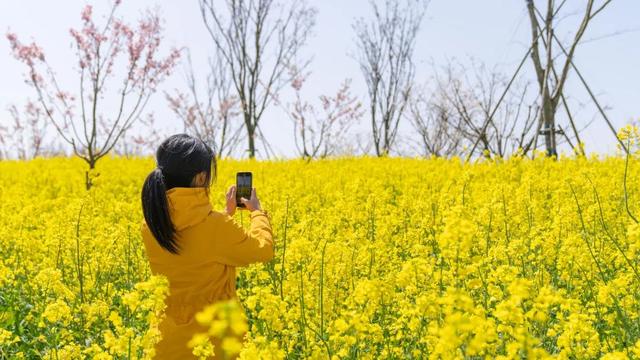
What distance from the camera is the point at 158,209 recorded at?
275cm

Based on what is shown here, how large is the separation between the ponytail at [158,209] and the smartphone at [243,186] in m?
0.50

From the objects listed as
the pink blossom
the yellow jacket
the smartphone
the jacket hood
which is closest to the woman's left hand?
the smartphone

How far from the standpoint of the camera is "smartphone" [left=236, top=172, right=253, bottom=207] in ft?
10.5

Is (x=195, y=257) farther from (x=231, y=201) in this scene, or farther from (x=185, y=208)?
(x=231, y=201)

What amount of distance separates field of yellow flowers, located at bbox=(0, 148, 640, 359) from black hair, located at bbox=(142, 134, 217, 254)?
28 centimetres

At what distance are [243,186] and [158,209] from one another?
0.56 metres

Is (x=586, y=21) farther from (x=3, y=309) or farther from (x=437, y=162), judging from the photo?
(x=3, y=309)

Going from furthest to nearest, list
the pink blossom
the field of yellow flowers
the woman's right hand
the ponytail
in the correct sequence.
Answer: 1. the pink blossom
2. the woman's right hand
3. the ponytail
4. the field of yellow flowers

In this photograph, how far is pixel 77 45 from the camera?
11156 mm

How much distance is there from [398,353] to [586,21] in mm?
7604

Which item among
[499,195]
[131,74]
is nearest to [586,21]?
[499,195]

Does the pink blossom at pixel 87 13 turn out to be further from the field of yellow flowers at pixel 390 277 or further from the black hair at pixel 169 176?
the black hair at pixel 169 176

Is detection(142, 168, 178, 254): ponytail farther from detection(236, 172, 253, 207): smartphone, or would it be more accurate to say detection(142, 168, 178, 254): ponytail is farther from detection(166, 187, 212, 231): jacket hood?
detection(236, 172, 253, 207): smartphone

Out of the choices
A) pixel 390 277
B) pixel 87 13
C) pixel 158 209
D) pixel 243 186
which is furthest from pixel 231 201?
pixel 87 13
